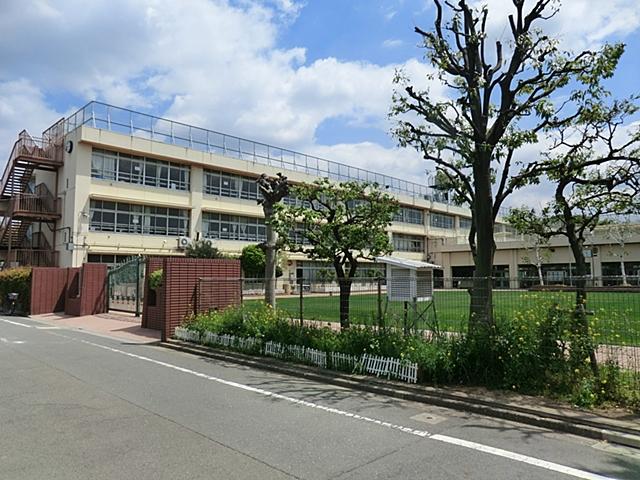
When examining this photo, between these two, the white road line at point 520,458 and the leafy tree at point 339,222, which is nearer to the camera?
the white road line at point 520,458

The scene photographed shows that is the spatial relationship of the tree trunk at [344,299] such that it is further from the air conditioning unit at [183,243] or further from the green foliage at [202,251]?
the air conditioning unit at [183,243]

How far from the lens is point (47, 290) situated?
2648cm

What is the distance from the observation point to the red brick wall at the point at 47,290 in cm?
2616

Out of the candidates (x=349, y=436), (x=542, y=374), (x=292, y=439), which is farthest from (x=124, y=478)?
(x=542, y=374)

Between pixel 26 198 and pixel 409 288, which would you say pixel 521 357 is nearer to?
pixel 409 288

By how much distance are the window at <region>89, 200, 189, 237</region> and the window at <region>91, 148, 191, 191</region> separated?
1990 mm

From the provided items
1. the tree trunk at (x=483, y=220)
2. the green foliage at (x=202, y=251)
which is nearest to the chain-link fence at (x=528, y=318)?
the tree trunk at (x=483, y=220)

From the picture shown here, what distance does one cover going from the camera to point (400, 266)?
41.4ft

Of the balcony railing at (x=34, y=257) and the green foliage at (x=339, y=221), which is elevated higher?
the balcony railing at (x=34, y=257)

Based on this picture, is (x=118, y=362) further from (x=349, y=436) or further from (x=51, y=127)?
(x=51, y=127)

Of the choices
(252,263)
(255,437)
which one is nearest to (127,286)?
(252,263)

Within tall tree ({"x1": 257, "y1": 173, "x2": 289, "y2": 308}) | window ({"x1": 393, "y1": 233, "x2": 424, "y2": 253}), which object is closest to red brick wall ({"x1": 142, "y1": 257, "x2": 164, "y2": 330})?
tall tree ({"x1": 257, "y1": 173, "x2": 289, "y2": 308})

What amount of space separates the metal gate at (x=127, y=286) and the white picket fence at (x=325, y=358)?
35.3 feet

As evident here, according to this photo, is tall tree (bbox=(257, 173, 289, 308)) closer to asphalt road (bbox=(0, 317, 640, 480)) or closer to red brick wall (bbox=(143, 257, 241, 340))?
red brick wall (bbox=(143, 257, 241, 340))
